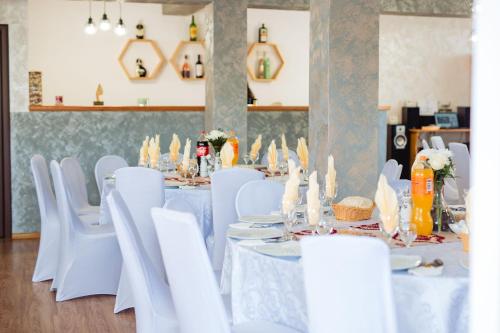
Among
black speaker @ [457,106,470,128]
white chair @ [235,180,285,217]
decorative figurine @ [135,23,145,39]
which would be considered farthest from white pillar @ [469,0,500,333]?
black speaker @ [457,106,470,128]

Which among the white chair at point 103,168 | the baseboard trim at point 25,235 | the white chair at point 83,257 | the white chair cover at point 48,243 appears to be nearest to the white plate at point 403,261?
the white chair at point 83,257

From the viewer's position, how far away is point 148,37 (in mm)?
11578

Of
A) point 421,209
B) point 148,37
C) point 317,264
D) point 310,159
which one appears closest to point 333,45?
point 310,159

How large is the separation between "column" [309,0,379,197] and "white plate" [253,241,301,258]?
7.47 feet

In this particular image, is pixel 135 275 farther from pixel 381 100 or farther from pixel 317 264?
pixel 381 100

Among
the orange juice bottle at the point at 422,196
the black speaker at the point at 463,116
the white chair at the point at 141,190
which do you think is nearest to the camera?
the orange juice bottle at the point at 422,196

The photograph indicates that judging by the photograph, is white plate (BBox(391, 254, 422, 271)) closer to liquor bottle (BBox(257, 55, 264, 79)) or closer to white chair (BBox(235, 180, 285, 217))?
white chair (BBox(235, 180, 285, 217))

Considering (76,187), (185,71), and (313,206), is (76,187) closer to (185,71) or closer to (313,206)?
(313,206)

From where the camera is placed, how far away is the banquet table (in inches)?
104

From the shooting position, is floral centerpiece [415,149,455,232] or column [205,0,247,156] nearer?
floral centerpiece [415,149,455,232]

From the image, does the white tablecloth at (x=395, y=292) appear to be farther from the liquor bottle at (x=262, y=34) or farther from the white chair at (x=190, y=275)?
the liquor bottle at (x=262, y=34)

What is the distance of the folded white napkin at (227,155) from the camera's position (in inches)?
247

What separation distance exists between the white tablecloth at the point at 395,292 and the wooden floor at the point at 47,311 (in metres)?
1.91

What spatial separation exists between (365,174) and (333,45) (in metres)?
0.95
